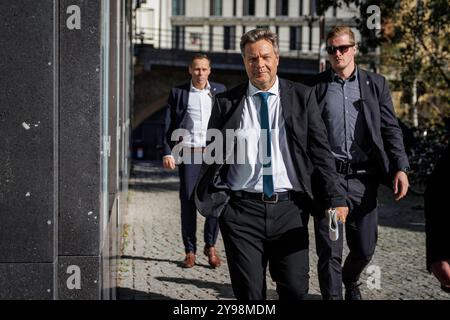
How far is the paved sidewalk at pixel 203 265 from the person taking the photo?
24.6 ft

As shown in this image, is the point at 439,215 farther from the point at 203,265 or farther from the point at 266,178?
the point at 203,265

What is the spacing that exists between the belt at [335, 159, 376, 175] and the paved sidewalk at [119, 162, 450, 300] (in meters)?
1.38

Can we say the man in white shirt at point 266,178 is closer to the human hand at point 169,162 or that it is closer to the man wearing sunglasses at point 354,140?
the man wearing sunglasses at point 354,140

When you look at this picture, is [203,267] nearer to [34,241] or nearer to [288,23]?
[34,241]

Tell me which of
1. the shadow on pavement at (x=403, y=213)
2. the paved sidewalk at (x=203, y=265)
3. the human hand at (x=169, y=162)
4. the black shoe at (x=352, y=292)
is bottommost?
the shadow on pavement at (x=403, y=213)

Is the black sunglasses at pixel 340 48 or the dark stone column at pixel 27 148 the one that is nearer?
the dark stone column at pixel 27 148

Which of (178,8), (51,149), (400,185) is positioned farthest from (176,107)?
(178,8)

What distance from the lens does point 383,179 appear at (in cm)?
642

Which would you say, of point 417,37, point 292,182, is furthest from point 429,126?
point 292,182

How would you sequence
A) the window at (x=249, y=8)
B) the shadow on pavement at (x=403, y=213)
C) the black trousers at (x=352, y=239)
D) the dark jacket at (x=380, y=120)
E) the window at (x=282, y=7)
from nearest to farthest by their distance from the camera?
the black trousers at (x=352, y=239) → the dark jacket at (x=380, y=120) → the shadow on pavement at (x=403, y=213) → the window at (x=249, y=8) → the window at (x=282, y=7)

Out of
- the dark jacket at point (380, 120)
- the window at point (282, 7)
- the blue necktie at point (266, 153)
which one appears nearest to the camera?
the blue necktie at point (266, 153)

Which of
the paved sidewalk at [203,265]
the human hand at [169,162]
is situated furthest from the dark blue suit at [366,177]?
the human hand at [169,162]

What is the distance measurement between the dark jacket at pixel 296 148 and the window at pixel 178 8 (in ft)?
242
